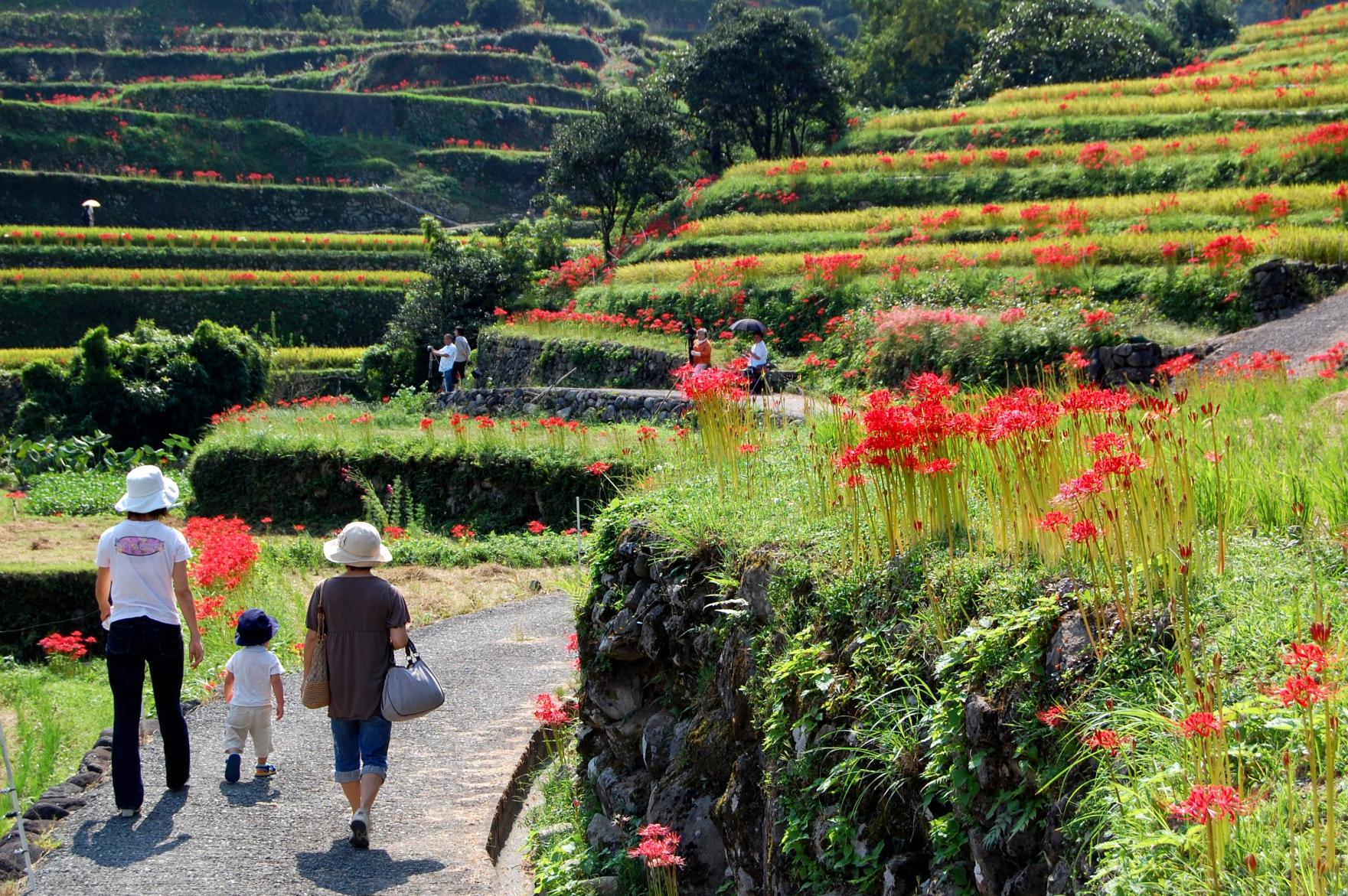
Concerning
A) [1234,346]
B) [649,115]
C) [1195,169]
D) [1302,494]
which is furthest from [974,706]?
[649,115]

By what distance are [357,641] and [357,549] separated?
Answer: 439mm

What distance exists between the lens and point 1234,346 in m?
14.6

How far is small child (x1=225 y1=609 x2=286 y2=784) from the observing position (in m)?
6.60

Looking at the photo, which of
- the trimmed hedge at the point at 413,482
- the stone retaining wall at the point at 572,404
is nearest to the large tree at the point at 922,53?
the stone retaining wall at the point at 572,404

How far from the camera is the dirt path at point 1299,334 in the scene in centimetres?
1354

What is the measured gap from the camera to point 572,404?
19.4 m

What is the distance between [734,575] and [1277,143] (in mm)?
20665

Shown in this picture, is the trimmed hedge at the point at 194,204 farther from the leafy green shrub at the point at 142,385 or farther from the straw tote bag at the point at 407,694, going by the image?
the straw tote bag at the point at 407,694

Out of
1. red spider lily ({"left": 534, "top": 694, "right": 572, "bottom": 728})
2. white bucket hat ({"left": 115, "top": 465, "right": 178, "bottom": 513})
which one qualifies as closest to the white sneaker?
red spider lily ({"left": 534, "top": 694, "right": 572, "bottom": 728})

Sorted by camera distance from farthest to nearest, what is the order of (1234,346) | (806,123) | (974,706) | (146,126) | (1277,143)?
1. (146,126)
2. (806,123)
3. (1277,143)
4. (1234,346)
5. (974,706)

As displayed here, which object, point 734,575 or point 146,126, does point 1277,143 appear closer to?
point 734,575

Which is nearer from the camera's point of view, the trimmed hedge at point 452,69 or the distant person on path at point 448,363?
the distant person on path at point 448,363

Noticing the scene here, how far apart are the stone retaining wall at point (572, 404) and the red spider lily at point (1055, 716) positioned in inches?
513

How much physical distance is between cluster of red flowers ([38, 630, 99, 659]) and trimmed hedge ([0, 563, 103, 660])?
1.13 ft
